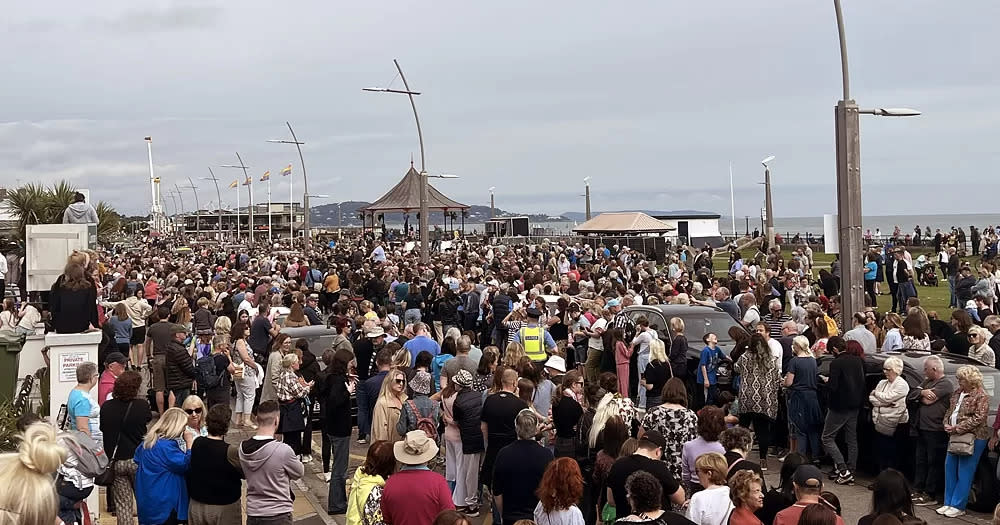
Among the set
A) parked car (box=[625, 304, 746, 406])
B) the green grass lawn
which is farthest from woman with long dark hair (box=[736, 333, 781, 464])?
the green grass lawn

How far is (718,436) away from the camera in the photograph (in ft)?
26.3

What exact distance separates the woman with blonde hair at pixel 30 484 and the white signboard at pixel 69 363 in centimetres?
685

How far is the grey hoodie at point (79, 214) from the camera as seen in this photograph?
16.3 meters

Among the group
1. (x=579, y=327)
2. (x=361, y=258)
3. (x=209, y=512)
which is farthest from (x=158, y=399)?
(x=361, y=258)

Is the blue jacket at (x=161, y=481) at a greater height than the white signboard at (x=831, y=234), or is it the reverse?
the white signboard at (x=831, y=234)

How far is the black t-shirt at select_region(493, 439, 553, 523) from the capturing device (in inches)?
308

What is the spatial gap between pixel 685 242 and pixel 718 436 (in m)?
46.8

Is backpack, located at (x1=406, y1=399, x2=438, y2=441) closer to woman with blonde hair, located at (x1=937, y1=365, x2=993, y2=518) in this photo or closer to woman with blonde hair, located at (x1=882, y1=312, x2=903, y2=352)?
woman with blonde hair, located at (x1=937, y1=365, x2=993, y2=518)

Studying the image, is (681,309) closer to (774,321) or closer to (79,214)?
(774,321)

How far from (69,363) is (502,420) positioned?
560 cm

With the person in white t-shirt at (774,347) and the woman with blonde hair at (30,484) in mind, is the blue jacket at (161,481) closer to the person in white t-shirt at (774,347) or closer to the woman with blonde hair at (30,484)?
the woman with blonde hair at (30,484)

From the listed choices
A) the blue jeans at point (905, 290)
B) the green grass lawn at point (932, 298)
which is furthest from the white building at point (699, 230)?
the blue jeans at point (905, 290)

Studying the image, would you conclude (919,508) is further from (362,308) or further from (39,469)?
(362,308)

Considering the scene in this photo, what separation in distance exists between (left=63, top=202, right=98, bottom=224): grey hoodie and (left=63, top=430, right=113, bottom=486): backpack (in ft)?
31.3
